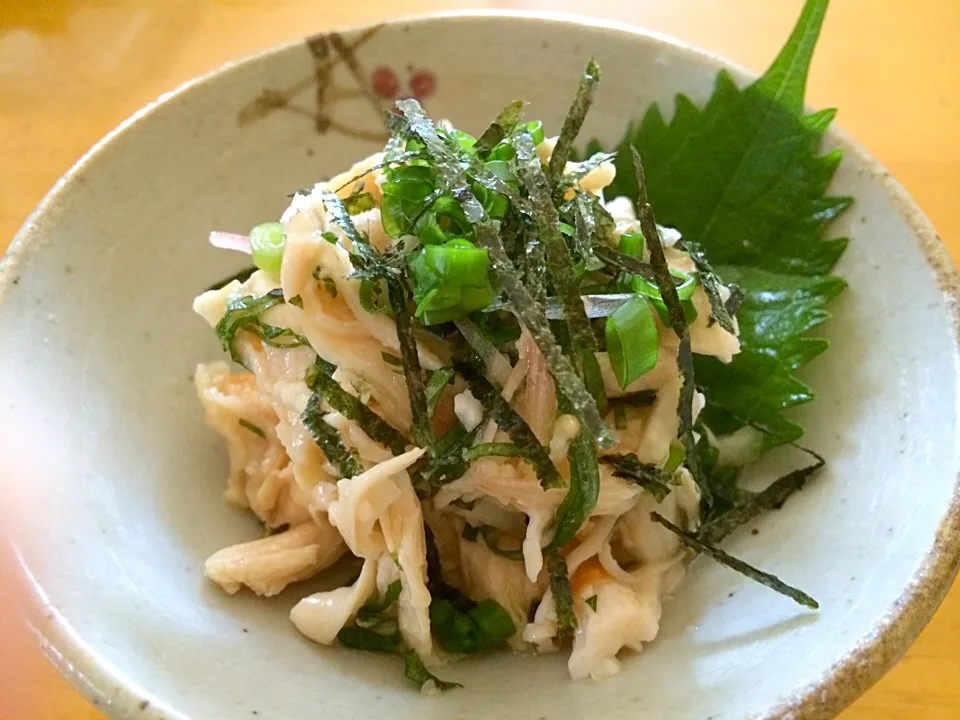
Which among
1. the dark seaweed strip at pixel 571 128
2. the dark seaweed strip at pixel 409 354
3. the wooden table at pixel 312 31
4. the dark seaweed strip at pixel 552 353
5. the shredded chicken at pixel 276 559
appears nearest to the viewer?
the dark seaweed strip at pixel 552 353

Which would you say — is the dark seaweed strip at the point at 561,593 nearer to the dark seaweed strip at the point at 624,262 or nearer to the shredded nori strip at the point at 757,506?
the shredded nori strip at the point at 757,506

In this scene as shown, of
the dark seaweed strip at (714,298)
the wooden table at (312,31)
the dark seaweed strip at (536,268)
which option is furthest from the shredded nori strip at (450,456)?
the wooden table at (312,31)

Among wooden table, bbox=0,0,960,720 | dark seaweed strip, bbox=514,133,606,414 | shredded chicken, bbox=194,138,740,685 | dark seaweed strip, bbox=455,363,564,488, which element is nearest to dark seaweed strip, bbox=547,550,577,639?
shredded chicken, bbox=194,138,740,685

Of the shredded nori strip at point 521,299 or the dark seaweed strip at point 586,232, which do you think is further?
the dark seaweed strip at point 586,232

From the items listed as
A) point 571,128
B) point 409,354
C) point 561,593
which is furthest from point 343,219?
point 561,593

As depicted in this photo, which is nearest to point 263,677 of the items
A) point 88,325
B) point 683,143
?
point 88,325

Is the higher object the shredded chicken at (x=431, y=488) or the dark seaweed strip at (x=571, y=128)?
the dark seaweed strip at (x=571, y=128)

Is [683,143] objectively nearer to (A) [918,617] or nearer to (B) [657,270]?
(B) [657,270]
